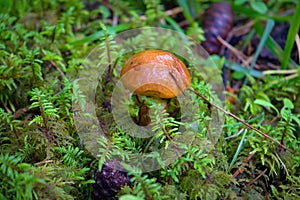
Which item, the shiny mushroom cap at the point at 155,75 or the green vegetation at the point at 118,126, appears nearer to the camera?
the green vegetation at the point at 118,126

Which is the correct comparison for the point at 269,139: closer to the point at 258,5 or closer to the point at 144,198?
the point at 144,198

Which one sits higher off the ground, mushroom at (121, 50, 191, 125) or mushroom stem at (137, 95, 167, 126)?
mushroom at (121, 50, 191, 125)

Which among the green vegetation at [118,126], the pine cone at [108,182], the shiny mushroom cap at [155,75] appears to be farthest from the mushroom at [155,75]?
the pine cone at [108,182]

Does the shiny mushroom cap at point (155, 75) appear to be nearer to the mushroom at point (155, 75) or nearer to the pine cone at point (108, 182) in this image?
the mushroom at point (155, 75)

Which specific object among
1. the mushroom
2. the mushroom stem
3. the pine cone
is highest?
the mushroom

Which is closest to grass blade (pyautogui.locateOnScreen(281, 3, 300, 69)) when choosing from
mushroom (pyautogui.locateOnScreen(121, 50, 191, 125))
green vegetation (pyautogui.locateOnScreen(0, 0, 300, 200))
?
green vegetation (pyautogui.locateOnScreen(0, 0, 300, 200))

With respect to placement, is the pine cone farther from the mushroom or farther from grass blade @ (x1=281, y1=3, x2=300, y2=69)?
grass blade @ (x1=281, y1=3, x2=300, y2=69)

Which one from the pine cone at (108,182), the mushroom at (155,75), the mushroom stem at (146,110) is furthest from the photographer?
the mushroom stem at (146,110)

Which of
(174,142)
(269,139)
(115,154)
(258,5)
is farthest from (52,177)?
(258,5)
